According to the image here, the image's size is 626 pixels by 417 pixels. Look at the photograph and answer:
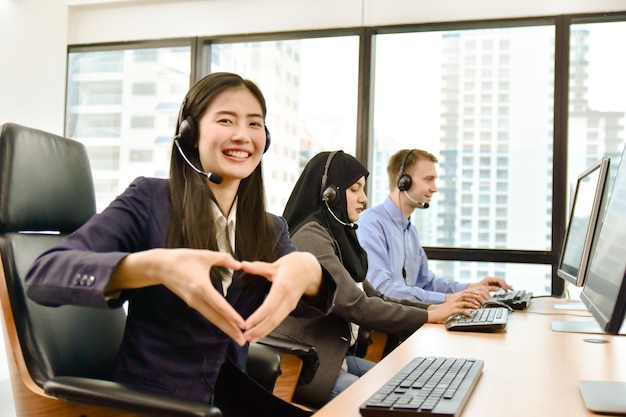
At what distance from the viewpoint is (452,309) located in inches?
80.6

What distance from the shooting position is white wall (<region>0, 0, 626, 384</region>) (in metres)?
4.43

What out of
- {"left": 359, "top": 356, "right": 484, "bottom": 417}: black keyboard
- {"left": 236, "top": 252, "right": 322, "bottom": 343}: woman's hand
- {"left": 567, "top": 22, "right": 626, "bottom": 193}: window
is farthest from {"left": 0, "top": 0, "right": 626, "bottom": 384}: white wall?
{"left": 236, "top": 252, "right": 322, "bottom": 343}: woman's hand

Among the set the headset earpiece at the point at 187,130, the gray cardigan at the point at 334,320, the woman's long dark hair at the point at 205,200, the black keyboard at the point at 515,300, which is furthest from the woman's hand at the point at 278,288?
the black keyboard at the point at 515,300

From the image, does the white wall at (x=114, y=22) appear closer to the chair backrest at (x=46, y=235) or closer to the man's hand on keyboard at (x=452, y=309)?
the man's hand on keyboard at (x=452, y=309)

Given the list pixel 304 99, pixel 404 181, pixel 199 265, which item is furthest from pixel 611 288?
pixel 304 99

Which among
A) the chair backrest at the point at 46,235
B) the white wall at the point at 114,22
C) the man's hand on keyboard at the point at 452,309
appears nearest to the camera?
the chair backrest at the point at 46,235

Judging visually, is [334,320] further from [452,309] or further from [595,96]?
[595,96]

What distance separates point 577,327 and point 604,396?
981 mm

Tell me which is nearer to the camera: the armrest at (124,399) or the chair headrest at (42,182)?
the armrest at (124,399)

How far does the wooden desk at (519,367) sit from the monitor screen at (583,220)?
0.88 ft

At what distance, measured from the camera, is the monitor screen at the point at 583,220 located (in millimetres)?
2088

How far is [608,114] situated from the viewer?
13.3 ft

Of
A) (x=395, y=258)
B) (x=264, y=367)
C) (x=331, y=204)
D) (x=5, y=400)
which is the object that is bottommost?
(x=5, y=400)

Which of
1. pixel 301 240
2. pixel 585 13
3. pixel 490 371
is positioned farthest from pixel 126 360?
pixel 585 13
